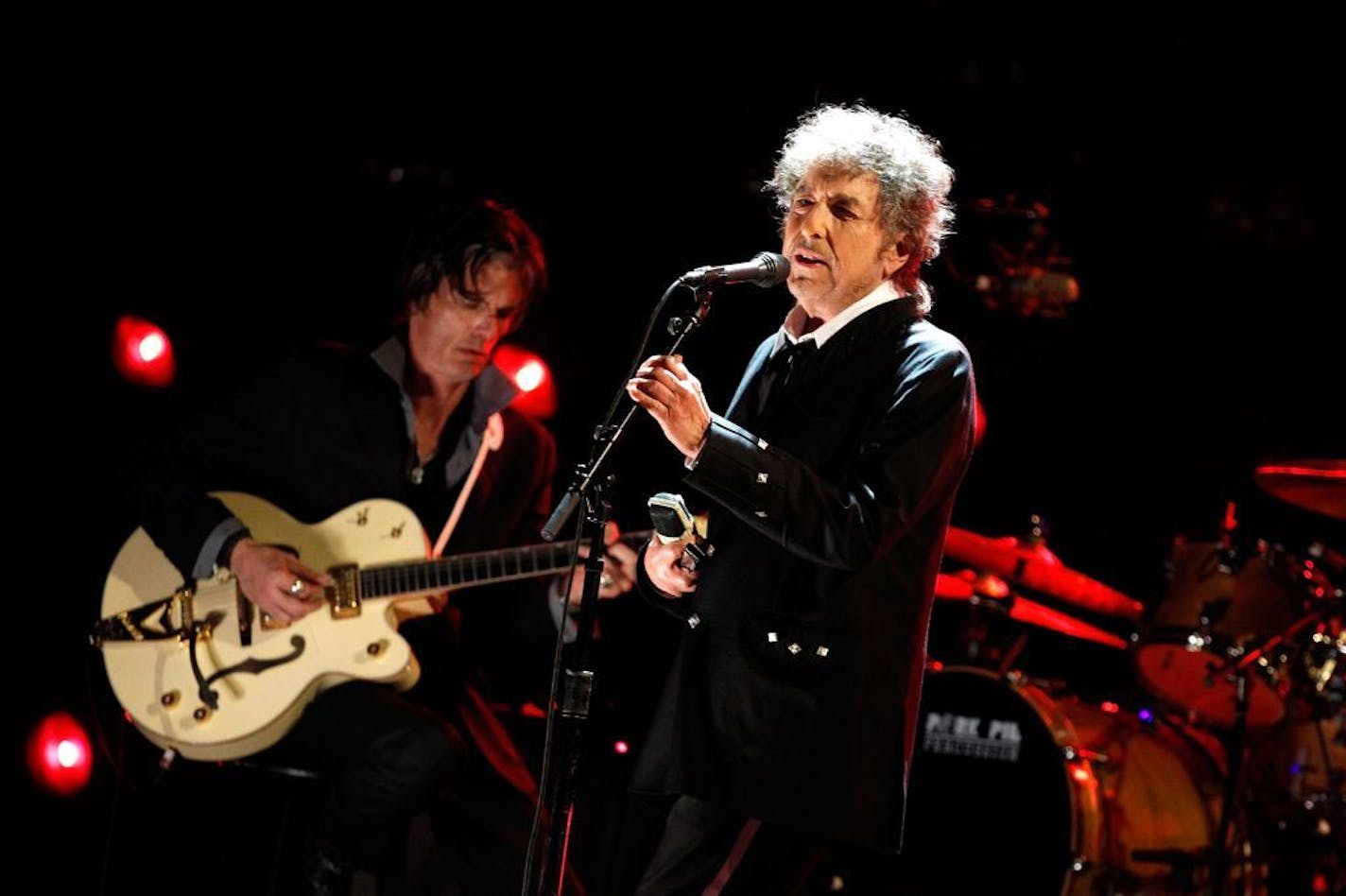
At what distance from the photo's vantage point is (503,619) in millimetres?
4836

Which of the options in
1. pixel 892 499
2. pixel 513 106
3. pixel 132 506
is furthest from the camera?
pixel 513 106

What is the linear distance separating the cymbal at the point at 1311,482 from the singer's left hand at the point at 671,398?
318 cm

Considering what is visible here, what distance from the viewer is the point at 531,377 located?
557 centimetres

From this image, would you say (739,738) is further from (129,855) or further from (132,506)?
(129,855)

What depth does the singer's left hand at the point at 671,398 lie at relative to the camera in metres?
2.49

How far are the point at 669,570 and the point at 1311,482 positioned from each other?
299cm

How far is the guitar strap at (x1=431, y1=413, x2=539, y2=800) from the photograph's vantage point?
4340 millimetres

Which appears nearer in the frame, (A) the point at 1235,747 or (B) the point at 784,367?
(B) the point at 784,367

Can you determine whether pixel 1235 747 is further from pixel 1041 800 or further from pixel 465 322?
pixel 465 322

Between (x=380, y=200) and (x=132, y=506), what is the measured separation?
1.70m

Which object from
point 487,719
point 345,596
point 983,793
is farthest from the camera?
point 983,793

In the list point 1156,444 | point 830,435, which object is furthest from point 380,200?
point 1156,444

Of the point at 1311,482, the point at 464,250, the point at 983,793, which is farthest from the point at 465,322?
the point at 1311,482

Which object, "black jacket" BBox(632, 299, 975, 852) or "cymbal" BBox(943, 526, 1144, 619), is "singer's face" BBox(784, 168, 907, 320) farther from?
"cymbal" BBox(943, 526, 1144, 619)
